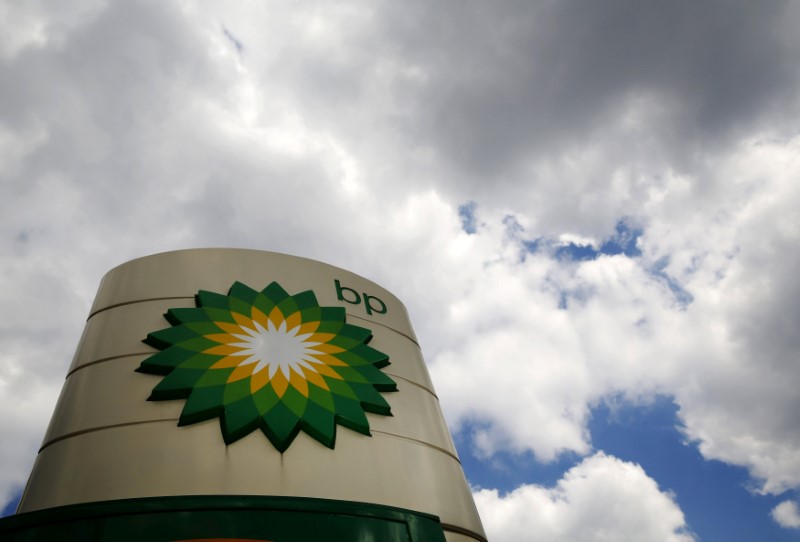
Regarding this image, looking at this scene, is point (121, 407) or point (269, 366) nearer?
point (121, 407)

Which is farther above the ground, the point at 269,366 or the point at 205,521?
the point at 269,366

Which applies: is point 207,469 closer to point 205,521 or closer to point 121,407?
point 205,521

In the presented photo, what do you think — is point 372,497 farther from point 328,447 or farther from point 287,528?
point 287,528

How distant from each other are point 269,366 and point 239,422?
107 cm

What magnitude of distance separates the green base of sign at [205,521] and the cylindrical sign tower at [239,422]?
0.04 ft

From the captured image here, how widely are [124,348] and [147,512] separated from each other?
312 cm

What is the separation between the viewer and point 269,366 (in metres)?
7.77

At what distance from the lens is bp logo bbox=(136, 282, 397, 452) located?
7031 millimetres

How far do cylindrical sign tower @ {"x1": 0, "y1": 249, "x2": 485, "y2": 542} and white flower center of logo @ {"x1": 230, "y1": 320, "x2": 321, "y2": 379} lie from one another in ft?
0.07

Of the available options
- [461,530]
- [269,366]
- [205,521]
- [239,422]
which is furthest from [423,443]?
[205,521]

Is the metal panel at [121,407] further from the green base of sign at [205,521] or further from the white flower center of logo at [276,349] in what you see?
the green base of sign at [205,521]

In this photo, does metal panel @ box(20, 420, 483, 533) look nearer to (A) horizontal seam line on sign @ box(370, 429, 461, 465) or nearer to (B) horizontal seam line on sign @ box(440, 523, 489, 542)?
(B) horizontal seam line on sign @ box(440, 523, 489, 542)

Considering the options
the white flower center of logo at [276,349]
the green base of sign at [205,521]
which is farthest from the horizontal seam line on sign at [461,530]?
the white flower center of logo at [276,349]

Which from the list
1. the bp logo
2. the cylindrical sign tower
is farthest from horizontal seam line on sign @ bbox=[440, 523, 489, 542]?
the bp logo
